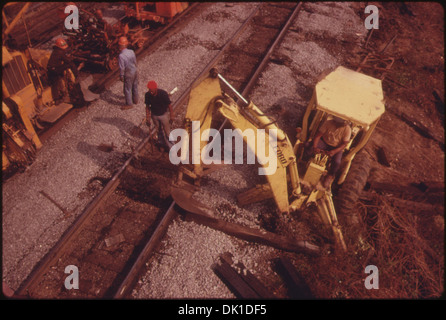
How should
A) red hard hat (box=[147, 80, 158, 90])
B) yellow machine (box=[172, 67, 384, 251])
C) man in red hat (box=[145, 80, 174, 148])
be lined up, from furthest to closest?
man in red hat (box=[145, 80, 174, 148]) → red hard hat (box=[147, 80, 158, 90]) → yellow machine (box=[172, 67, 384, 251])

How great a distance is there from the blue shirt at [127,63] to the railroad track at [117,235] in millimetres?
2014

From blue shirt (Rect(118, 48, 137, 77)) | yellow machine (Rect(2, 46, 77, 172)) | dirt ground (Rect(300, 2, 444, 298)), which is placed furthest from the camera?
blue shirt (Rect(118, 48, 137, 77))

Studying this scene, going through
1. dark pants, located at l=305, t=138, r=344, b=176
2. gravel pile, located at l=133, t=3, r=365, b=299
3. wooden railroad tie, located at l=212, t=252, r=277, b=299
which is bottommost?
wooden railroad tie, located at l=212, t=252, r=277, b=299

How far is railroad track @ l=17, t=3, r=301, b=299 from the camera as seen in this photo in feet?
18.3

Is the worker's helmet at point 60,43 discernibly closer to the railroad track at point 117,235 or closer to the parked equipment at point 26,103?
the parked equipment at point 26,103

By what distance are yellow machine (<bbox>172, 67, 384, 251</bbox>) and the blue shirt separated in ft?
11.7

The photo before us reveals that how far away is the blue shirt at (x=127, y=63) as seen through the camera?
8.15 m

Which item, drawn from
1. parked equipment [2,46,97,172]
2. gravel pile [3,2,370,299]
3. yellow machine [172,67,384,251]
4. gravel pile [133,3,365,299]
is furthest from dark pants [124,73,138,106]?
gravel pile [133,3,365,299]

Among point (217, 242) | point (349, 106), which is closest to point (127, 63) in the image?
point (217, 242)

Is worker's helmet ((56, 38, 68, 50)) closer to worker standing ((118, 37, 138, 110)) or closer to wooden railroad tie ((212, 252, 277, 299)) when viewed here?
worker standing ((118, 37, 138, 110))

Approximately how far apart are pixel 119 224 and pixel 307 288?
13.5 feet

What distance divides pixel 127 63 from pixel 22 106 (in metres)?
2.82

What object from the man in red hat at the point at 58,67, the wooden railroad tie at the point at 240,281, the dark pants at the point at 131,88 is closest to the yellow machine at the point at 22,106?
the man in red hat at the point at 58,67

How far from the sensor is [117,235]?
6.28m
